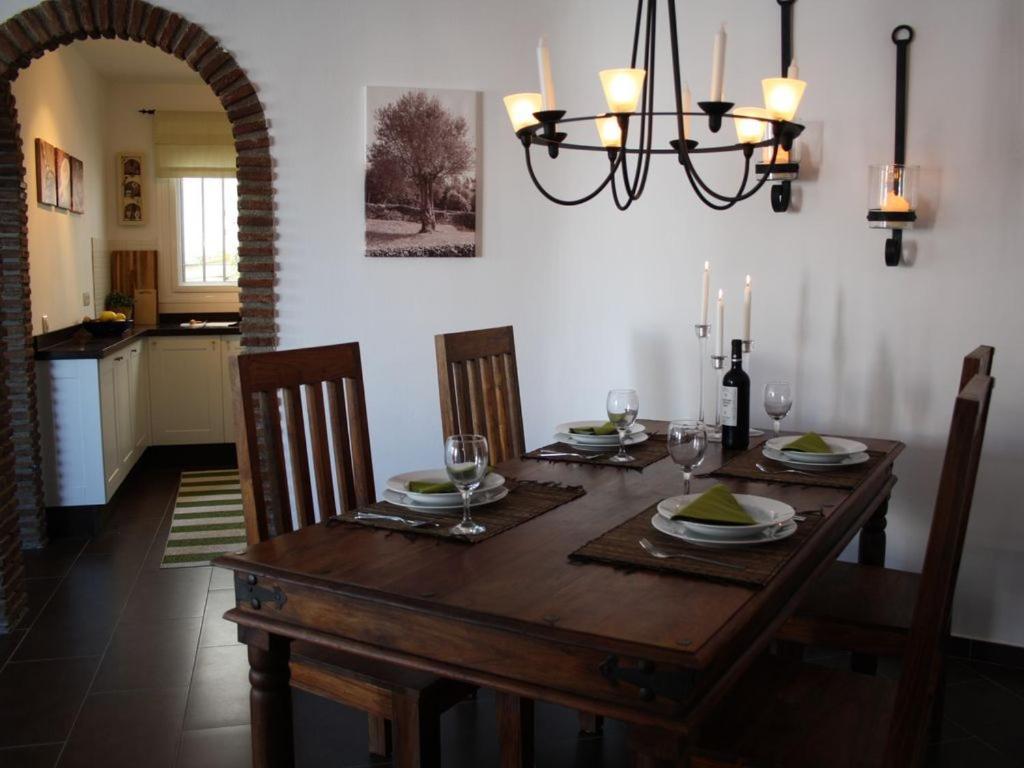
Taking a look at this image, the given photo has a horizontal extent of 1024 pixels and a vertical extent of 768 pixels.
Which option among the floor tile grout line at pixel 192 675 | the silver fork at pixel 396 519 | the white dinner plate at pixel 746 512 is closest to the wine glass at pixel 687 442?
the white dinner plate at pixel 746 512

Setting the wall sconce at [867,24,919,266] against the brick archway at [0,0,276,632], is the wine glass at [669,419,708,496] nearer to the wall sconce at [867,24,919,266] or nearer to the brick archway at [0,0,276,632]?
the wall sconce at [867,24,919,266]

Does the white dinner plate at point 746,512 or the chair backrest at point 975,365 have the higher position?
the chair backrest at point 975,365

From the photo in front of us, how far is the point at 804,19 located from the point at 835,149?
43 cm

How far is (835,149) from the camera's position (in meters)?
3.17

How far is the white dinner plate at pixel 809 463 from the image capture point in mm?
2438

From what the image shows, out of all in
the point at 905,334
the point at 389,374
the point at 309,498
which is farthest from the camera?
the point at 389,374

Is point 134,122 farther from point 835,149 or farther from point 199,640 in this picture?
point 835,149

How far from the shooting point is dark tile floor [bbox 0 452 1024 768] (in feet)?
8.35

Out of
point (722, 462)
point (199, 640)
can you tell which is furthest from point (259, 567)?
point (199, 640)

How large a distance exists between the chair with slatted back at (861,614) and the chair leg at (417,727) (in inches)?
34.8

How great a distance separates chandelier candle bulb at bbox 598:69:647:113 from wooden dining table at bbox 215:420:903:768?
85 centimetres

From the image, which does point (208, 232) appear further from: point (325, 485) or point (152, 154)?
point (325, 485)

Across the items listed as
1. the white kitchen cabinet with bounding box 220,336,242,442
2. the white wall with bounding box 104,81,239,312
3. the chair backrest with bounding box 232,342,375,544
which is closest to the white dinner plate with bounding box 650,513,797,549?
the chair backrest with bounding box 232,342,375,544

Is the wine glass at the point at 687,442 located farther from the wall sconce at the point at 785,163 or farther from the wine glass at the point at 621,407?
the wall sconce at the point at 785,163
